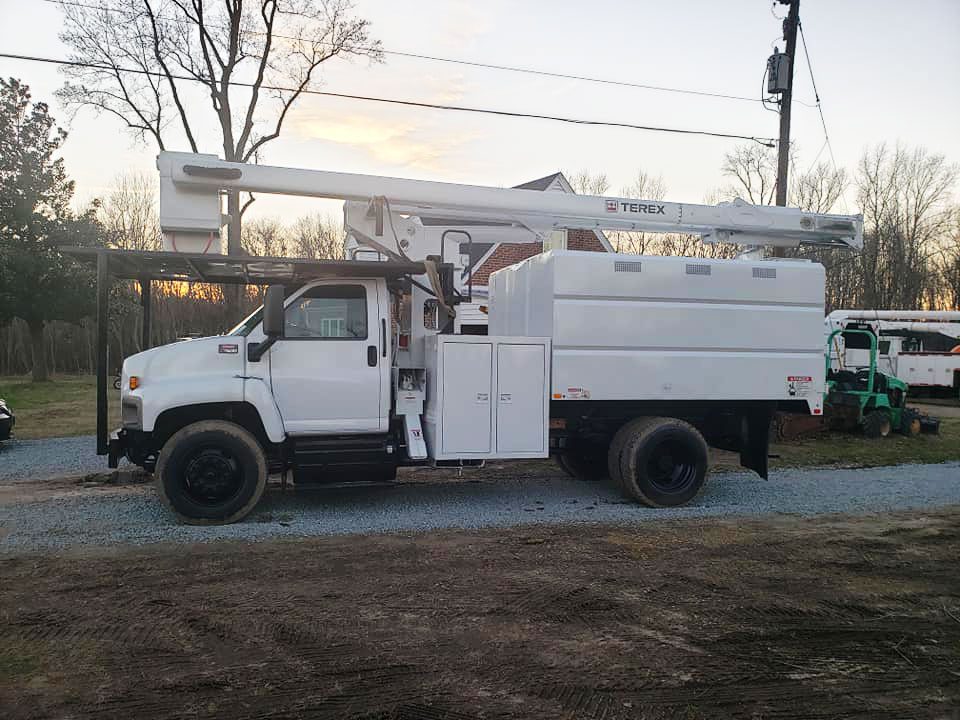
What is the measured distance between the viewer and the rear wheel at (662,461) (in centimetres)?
821

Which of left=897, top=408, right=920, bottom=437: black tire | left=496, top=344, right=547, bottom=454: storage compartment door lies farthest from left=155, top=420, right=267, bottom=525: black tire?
left=897, top=408, right=920, bottom=437: black tire

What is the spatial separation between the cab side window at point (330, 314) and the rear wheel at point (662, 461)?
322 cm

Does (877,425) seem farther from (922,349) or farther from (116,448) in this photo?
(922,349)

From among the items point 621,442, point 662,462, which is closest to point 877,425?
point 662,462

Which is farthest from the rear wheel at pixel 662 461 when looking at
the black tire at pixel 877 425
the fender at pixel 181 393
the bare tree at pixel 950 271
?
the bare tree at pixel 950 271

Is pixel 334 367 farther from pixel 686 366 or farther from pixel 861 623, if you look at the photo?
pixel 861 623

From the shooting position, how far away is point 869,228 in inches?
1676

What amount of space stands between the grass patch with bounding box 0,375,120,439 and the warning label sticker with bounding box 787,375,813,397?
11.1 meters

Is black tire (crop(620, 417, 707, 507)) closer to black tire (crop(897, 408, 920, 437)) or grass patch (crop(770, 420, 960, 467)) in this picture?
grass patch (crop(770, 420, 960, 467))

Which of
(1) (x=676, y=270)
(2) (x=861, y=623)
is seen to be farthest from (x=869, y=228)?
(2) (x=861, y=623)

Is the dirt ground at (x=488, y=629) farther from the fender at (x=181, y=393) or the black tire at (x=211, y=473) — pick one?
the fender at (x=181, y=393)

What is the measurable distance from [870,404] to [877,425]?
0.46m

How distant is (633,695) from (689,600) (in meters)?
1.65

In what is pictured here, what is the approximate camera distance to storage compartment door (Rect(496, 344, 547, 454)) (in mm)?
7863
